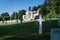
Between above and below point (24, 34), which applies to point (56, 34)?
above

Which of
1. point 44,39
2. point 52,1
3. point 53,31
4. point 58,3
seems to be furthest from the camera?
point 52,1

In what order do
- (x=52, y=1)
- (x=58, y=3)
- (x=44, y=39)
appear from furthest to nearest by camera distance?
(x=52, y=1) → (x=58, y=3) → (x=44, y=39)

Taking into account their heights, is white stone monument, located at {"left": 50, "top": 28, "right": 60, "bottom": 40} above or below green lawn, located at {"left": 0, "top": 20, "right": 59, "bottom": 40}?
above

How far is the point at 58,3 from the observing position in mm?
42188

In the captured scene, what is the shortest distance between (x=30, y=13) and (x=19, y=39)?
337 feet

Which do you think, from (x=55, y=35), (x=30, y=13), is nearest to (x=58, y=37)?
(x=55, y=35)

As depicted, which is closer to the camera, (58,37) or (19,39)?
(58,37)

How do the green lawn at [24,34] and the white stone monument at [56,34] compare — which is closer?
the white stone monument at [56,34]

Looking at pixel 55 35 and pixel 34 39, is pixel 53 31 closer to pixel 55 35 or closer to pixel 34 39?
pixel 55 35

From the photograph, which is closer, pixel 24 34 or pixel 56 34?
pixel 56 34

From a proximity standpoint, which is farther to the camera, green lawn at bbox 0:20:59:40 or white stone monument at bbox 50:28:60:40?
green lawn at bbox 0:20:59:40

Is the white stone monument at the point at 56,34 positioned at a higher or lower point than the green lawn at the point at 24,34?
higher

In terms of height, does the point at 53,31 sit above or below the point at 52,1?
below

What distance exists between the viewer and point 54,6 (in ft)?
146
